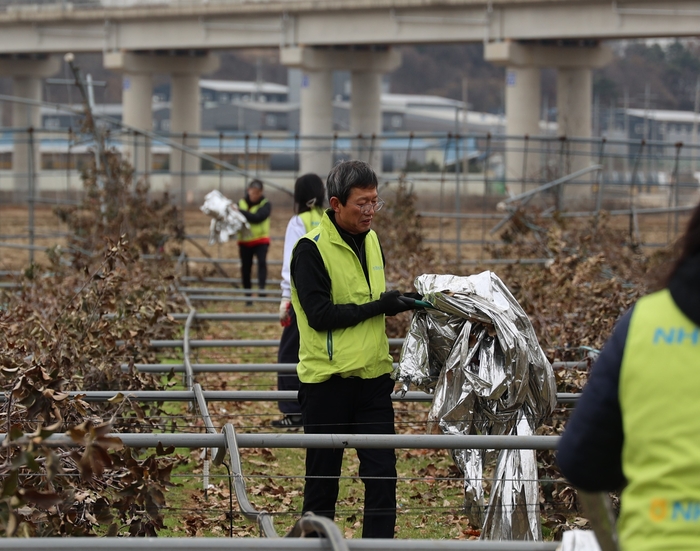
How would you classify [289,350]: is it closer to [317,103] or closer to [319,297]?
[319,297]

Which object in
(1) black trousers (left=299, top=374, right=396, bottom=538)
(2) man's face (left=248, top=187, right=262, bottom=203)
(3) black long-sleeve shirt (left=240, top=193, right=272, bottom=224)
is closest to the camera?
(1) black trousers (left=299, top=374, right=396, bottom=538)

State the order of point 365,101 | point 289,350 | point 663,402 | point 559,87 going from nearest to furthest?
1. point 663,402
2. point 289,350
3. point 559,87
4. point 365,101

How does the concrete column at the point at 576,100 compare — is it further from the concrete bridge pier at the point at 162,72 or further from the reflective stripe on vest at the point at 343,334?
the reflective stripe on vest at the point at 343,334

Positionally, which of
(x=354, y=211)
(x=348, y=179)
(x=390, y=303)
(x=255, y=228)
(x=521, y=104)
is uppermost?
(x=521, y=104)

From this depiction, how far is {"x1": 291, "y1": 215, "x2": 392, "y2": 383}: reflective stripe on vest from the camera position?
4688 mm

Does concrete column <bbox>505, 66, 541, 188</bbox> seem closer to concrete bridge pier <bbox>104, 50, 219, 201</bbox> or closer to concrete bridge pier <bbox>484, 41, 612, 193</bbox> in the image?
concrete bridge pier <bbox>484, 41, 612, 193</bbox>

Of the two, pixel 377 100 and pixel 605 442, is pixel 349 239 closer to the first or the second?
pixel 605 442

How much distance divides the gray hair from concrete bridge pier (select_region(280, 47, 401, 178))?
106 ft

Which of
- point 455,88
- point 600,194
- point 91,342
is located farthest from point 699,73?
point 91,342

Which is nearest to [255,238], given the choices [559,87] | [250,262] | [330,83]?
[250,262]

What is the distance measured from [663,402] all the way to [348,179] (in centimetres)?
272

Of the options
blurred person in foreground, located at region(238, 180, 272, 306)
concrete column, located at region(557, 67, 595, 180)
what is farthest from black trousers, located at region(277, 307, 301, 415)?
concrete column, located at region(557, 67, 595, 180)

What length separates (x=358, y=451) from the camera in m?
4.67

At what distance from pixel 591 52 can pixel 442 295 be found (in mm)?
33762
